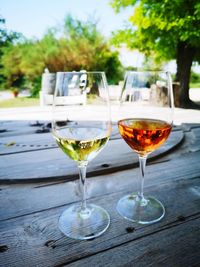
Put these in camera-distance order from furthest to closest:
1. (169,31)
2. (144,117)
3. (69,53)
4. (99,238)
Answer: (69,53), (169,31), (144,117), (99,238)

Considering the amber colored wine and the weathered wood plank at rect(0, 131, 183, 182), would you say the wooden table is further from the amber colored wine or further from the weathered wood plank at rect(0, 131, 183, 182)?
the amber colored wine

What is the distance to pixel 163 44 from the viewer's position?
7.00 metres

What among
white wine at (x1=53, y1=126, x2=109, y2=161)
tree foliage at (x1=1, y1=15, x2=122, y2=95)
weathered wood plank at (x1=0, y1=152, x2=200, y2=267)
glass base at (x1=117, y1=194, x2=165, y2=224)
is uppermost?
tree foliage at (x1=1, y1=15, x2=122, y2=95)

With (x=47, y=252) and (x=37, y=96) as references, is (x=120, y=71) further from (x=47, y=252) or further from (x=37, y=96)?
(x=47, y=252)

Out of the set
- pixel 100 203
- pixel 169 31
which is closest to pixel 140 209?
pixel 100 203

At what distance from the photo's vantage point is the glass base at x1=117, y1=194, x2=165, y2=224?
0.67 metres

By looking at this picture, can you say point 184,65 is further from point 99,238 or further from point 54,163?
point 99,238

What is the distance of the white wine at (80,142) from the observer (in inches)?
26.0

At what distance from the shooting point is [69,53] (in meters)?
11.9

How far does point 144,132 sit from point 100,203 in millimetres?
259

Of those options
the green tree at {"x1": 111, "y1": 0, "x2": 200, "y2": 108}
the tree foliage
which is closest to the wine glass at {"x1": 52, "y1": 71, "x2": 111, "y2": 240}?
the green tree at {"x1": 111, "y1": 0, "x2": 200, "y2": 108}

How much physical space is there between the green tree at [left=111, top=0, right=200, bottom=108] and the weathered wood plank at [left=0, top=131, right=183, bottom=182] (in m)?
5.66

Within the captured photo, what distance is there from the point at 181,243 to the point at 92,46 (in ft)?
41.1

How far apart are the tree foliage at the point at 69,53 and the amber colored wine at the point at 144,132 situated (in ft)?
36.6
